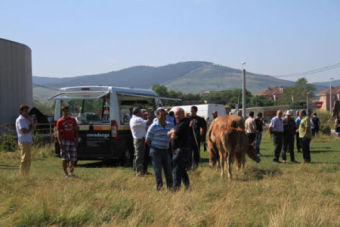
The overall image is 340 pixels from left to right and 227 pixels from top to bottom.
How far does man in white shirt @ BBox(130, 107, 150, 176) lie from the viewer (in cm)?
1073

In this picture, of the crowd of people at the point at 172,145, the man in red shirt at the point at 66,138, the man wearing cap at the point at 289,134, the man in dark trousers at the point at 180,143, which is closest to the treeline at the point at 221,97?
the man wearing cap at the point at 289,134

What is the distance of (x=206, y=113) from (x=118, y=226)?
30611 millimetres

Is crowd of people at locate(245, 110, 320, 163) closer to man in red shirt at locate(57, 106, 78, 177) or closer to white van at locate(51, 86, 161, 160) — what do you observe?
white van at locate(51, 86, 161, 160)

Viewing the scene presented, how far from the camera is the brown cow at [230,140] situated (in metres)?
10.5

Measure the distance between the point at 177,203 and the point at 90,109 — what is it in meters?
7.21

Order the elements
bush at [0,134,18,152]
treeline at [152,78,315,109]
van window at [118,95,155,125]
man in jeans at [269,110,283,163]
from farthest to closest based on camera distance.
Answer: treeline at [152,78,315,109], bush at [0,134,18,152], man in jeans at [269,110,283,163], van window at [118,95,155,125]

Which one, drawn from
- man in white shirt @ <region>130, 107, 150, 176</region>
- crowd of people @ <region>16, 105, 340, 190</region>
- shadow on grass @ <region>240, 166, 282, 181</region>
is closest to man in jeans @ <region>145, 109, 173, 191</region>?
crowd of people @ <region>16, 105, 340, 190</region>

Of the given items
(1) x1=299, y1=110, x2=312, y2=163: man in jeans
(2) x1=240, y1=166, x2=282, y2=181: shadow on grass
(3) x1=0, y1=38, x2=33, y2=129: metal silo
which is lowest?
(2) x1=240, y1=166, x2=282, y2=181: shadow on grass

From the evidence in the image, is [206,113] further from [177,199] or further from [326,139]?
[177,199]

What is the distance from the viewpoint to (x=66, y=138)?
34.4 ft

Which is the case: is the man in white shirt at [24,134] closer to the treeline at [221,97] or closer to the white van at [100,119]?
the white van at [100,119]

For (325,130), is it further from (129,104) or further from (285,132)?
(129,104)

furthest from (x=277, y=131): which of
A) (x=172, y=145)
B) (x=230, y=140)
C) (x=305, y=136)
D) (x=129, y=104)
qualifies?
(x=172, y=145)

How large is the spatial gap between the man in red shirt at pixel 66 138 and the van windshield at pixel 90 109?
1977 mm
